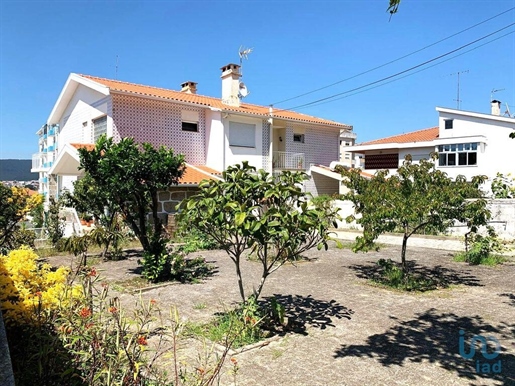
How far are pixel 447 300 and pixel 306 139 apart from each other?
19733 millimetres

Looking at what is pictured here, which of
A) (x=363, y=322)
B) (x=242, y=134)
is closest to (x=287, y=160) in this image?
(x=242, y=134)

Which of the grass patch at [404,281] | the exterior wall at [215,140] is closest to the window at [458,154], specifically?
the exterior wall at [215,140]

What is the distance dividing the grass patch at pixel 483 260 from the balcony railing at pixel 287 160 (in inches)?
541

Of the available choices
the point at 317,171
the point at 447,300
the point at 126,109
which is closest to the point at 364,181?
the point at 447,300

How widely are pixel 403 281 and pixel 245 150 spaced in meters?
14.7

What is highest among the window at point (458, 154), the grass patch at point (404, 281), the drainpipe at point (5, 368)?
the window at point (458, 154)

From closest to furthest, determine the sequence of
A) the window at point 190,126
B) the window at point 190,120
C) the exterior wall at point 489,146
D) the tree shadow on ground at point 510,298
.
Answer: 1. the tree shadow on ground at point 510,298
2. the window at point 190,120
3. the window at point 190,126
4. the exterior wall at point 489,146

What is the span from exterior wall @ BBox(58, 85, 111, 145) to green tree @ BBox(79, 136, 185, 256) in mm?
10189

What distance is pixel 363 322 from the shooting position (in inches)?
236

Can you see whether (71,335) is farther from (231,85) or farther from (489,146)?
(489,146)

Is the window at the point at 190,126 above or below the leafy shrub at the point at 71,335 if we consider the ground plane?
above

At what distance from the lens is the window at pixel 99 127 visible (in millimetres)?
18122

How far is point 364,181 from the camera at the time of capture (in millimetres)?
8805

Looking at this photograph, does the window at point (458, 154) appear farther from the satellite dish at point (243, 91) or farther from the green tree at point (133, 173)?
the green tree at point (133, 173)
